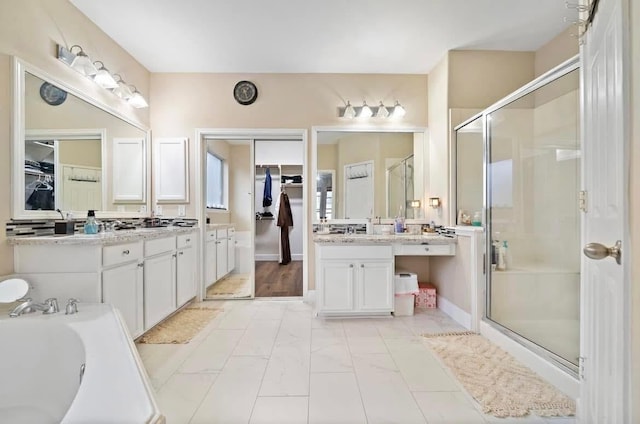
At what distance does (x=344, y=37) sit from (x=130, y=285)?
2803mm

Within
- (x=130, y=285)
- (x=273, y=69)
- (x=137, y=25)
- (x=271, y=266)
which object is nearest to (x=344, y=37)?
(x=273, y=69)

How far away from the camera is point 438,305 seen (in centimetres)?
333

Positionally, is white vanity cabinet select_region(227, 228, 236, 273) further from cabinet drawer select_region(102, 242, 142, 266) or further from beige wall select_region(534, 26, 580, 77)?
beige wall select_region(534, 26, 580, 77)

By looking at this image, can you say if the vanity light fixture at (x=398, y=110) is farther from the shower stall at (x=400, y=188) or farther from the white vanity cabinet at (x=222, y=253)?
the white vanity cabinet at (x=222, y=253)

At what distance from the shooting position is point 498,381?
6.13ft

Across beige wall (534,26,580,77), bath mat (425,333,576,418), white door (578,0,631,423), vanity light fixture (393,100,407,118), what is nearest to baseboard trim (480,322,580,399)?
bath mat (425,333,576,418)

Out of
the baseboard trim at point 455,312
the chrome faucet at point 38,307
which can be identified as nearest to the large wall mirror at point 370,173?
the baseboard trim at point 455,312

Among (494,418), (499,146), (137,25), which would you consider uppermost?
(137,25)

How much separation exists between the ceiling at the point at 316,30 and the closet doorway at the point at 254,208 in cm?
78

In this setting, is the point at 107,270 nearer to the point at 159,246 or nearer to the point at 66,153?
the point at 159,246

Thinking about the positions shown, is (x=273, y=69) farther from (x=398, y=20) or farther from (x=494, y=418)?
(x=494, y=418)

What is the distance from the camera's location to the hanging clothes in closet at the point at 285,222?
5254 mm

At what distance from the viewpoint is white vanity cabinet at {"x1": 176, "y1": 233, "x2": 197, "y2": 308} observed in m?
3.04

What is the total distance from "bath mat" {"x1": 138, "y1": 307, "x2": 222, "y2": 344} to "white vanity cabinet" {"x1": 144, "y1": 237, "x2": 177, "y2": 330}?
12cm
